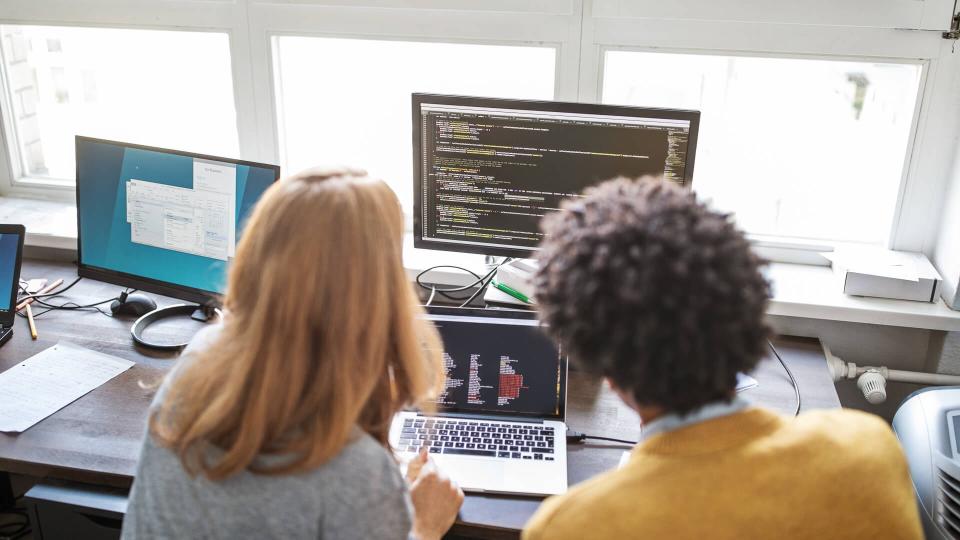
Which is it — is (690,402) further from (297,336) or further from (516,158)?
(516,158)

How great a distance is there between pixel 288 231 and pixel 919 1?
1579mm

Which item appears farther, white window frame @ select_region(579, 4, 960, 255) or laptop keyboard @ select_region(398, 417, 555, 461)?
white window frame @ select_region(579, 4, 960, 255)

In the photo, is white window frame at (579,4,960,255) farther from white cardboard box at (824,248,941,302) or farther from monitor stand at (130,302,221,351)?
monitor stand at (130,302,221,351)

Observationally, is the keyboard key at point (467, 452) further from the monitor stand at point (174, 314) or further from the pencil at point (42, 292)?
the pencil at point (42, 292)

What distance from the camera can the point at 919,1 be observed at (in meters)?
1.79

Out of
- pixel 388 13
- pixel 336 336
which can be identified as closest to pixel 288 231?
pixel 336 336

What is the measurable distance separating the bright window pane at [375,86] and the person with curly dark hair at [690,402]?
1277 millimetres

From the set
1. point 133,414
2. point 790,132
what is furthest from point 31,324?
point 790,132

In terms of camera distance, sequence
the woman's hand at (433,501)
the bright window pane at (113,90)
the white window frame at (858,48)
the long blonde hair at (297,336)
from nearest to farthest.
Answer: the long blonde hair at (297,336)
the woman's hand at (433,501)
the white window frame at (858,48)
the bright window pane at (113,90)

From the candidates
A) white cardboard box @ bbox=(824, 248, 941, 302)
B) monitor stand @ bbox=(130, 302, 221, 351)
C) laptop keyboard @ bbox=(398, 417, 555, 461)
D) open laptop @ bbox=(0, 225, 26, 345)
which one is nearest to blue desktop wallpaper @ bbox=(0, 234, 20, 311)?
open laptop @ bbox=(0, 225, 26, 345)

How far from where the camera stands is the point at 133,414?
1.54m

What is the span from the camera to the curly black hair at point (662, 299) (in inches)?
32.4

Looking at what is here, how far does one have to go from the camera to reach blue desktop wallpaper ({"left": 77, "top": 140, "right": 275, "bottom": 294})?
5.72ft

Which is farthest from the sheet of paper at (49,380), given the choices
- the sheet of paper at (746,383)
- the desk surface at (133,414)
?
the sheet of paper at (746,383)
